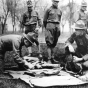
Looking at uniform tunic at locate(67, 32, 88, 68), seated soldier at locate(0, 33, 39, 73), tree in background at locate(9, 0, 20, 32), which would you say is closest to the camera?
seated soldier at locate(0, 33, 39, 73)

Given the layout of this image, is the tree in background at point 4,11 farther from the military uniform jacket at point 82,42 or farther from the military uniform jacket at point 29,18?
the military uniform jacket at point 82,42

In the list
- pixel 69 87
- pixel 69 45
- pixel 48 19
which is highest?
pixel 48 19

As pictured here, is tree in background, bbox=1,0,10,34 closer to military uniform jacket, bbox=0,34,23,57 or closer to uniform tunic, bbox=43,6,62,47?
uniform tunic, bbox=43,6,62,47

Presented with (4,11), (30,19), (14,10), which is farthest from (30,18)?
(4,11)

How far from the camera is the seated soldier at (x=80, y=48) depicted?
609 centimetres

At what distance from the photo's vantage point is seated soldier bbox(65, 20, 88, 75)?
609cm

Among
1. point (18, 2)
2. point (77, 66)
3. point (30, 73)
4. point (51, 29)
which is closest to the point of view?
point (30, 73)

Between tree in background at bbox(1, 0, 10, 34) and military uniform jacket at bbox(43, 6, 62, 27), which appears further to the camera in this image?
tree in background at bbox(1, 0, 10, 34)

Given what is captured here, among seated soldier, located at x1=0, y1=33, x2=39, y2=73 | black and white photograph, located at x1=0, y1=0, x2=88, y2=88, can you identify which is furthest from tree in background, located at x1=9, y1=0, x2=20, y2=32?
seated soldier, located at x1=0, y1=33, x2=39, y2=73

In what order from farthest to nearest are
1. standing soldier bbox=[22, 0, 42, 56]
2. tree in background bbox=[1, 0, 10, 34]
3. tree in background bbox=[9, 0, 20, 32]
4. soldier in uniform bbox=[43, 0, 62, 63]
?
tree in background bbox=[9, 0, 20, 32] → tree in background bbox=[1, 0, 10, 34] → standing soldier bbox=[22, 0, 42, 56] → soldier in uniform bbox=[43, 0, 62, 63]

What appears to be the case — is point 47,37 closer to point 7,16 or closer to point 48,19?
point 48,19

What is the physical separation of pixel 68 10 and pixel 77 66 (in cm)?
581

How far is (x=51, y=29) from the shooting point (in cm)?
734

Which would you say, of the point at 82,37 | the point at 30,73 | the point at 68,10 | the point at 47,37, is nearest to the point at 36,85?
the point at 30,73
